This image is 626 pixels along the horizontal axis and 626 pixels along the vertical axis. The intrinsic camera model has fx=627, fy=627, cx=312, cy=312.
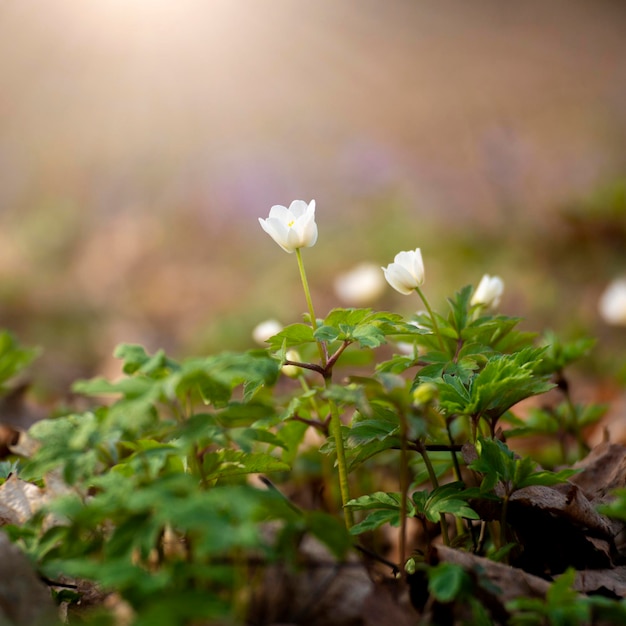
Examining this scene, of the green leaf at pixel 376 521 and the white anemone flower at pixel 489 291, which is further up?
the white anemone flower at pixel 489 291

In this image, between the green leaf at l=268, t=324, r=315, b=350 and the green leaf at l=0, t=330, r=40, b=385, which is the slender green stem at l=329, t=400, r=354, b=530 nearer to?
the green leaf at l=268, t=324, r=315, b=350

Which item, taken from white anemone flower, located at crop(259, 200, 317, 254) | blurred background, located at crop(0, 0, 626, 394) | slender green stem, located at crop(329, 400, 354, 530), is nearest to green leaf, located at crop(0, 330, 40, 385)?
white anemone flower, located at crop(259, 200, 317, 254)

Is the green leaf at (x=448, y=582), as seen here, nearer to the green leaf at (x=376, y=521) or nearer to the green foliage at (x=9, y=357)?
the green leaf at (x=376, y=521)

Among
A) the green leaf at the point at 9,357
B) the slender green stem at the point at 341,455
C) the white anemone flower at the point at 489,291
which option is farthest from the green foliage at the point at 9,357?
the white anemone flower at the point at 489,291

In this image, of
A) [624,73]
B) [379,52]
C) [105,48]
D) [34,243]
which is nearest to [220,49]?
[105,48]

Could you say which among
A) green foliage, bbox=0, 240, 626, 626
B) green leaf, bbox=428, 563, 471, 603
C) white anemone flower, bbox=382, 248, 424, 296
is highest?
white anemone flower, bbox=382, 248, 424, 296

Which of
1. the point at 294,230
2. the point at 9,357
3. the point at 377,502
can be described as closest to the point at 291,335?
the point at 294,230

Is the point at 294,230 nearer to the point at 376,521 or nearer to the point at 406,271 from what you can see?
the point at 406,271
